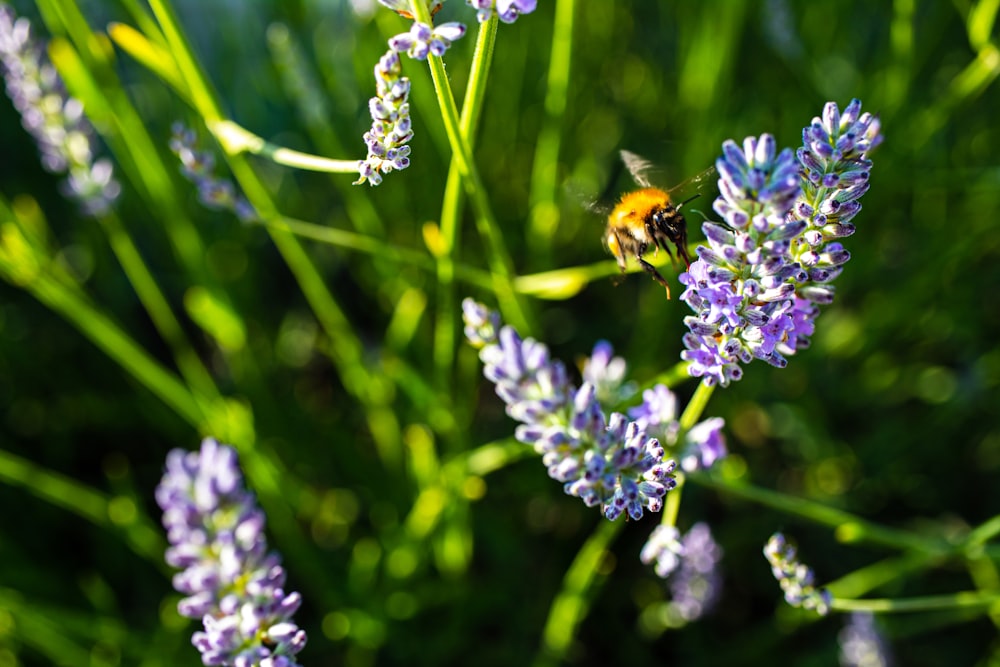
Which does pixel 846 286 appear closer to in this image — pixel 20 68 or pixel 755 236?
pixel 755 236

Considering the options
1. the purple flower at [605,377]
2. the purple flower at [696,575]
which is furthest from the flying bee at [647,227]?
the purple flower at [696,575]

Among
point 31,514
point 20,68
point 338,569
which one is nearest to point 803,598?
point 338,569

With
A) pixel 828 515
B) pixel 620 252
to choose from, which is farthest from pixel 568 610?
pixel 620 252

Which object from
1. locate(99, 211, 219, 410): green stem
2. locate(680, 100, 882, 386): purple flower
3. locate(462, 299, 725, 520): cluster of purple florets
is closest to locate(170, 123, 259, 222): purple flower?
locate(99, 211, 219, 410): green stem

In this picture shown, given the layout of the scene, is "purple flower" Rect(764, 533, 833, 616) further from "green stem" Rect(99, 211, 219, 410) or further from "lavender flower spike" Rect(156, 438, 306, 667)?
"green stem" Rect(99, 211, 219, 410)

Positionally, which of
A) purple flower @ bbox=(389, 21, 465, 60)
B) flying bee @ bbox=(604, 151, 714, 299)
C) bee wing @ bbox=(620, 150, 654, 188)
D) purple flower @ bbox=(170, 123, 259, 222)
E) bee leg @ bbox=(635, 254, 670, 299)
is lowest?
bee leg @ bbox=(635, 254, 670, 299)
